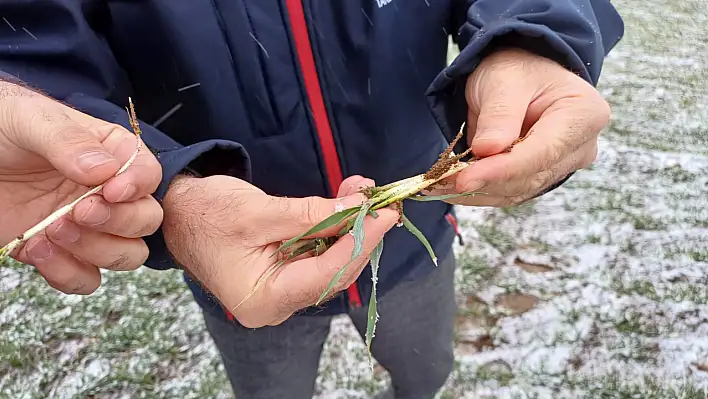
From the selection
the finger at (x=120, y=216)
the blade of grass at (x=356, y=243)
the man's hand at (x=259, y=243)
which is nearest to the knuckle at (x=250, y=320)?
the man's hand at (x=259, y=243)

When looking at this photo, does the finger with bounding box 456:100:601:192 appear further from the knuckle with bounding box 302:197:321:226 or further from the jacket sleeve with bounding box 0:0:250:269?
the jacket sleeve with bounding box 0:0:250:269

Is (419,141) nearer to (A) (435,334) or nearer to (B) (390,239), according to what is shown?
(B) (390,239)

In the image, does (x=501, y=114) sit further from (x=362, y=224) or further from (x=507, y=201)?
(x=362, y=224)

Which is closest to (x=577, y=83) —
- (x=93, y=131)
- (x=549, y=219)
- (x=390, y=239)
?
(x=390, y=239)

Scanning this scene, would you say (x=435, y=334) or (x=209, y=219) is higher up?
(x=209, y=219)

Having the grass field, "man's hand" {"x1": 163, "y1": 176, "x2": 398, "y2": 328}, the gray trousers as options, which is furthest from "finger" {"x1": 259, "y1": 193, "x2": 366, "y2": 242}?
the grass field

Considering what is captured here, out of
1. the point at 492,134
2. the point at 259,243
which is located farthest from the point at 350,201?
the point at 492,134
